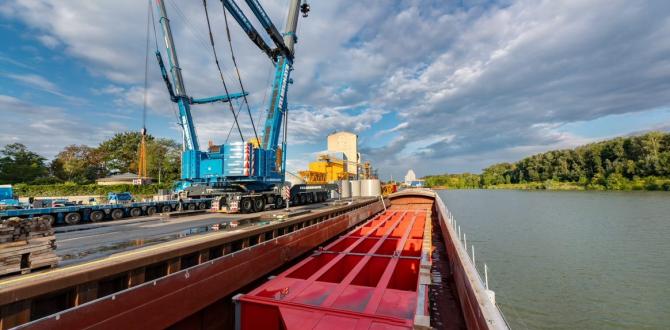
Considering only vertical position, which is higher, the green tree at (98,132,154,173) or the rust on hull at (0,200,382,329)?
the green tree at (98,132,154,173)

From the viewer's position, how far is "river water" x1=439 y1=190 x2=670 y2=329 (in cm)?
944

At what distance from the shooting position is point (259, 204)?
17516 millimetres

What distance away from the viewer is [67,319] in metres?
3.30

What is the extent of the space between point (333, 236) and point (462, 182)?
15188 centimetres

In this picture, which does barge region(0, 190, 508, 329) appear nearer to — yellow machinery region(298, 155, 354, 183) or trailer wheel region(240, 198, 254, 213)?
trailer wheel region(240, 198, 254, 213)

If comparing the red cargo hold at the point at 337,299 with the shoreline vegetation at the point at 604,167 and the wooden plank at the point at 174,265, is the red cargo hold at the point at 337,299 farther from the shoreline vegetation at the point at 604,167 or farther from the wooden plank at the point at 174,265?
the shoreline vegetation at the point at 604,167

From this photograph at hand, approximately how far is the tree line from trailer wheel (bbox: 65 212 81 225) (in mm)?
49091

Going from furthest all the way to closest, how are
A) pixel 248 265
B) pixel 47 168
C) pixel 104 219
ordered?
1. pixel 47 168
2. pixel 104 219
3. pixel 248 265

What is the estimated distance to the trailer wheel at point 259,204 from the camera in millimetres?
17195

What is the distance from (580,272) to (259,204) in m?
15.8

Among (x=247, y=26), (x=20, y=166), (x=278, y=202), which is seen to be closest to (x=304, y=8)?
(x=247, y=26)

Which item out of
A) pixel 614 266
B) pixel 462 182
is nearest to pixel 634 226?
pixel 614 266

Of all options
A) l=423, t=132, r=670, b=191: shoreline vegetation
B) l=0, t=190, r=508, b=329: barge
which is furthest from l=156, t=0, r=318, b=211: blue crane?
l=423, t=132, r=670, b=191: shoreline vegetation

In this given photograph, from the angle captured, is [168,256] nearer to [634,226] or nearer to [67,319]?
[67,319]
